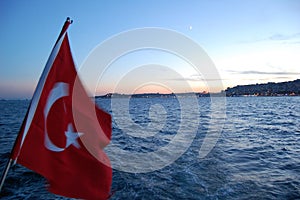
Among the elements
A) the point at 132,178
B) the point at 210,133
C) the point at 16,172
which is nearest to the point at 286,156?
the point at 210,133

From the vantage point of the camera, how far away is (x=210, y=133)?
20594mm

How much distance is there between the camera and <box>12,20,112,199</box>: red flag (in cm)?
320

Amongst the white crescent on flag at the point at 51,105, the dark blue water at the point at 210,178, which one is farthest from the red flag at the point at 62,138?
the dark blue water at the point at 210,178

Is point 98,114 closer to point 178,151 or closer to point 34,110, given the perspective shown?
point 34,110

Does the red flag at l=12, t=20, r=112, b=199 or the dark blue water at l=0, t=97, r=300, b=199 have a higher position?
the red flag at l=12, t=20, r=112, b=199

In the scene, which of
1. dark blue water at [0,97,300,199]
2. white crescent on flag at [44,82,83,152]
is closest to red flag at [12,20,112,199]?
white crescent on flag at [44,82,83,152]

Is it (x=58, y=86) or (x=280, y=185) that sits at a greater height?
(x=58, y=86)

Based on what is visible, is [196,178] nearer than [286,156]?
Yes

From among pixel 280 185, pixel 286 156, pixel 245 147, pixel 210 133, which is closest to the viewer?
pixel 280 185

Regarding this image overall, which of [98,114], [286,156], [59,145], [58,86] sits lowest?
[286,156]

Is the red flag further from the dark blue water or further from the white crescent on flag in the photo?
the dark blue water

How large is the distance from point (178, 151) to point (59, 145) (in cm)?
1186

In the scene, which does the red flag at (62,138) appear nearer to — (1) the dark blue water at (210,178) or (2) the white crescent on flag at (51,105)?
(2) the white crescent on flag at (51,105)

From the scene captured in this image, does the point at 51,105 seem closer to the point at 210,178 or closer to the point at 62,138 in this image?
the point at 62,138
